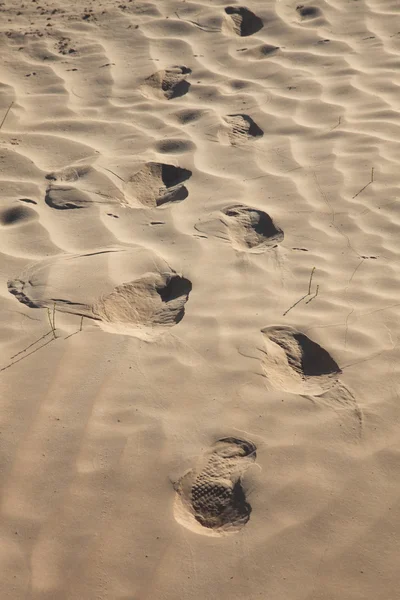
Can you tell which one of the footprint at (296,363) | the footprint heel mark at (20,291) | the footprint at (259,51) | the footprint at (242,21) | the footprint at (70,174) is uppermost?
the footprint at (242,21)

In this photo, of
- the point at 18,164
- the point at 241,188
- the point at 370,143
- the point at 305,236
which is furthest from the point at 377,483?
the point at 18,164

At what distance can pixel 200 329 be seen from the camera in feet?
7.26

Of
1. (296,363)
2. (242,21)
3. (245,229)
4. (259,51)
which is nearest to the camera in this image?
(296,363)

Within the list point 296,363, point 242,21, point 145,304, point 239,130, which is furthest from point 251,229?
point 242,21

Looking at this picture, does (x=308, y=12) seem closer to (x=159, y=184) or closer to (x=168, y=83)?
(x=168, y=83)

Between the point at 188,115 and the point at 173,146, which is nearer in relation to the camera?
the point at 173,146

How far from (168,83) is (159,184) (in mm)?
1167

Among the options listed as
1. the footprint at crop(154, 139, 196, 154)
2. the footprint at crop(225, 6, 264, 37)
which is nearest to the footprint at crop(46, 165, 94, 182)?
the footprint at crop(154, 139, 196, 154)

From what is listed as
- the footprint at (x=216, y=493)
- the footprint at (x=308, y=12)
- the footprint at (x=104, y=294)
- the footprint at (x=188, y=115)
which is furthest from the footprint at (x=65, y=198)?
the footprint at (x=308, y=12)

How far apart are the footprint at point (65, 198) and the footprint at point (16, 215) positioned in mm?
109

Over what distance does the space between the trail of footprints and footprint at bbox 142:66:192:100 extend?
281 millimetres

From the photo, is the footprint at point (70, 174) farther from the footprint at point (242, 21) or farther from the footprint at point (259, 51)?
the footprint at point (242, 21)

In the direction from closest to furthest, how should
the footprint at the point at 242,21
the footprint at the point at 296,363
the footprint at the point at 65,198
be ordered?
the footprint at the point at 296,363
the footprint at the point at 65,198
the footprint at the point at 242,21

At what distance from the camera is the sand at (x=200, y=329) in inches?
65.1
